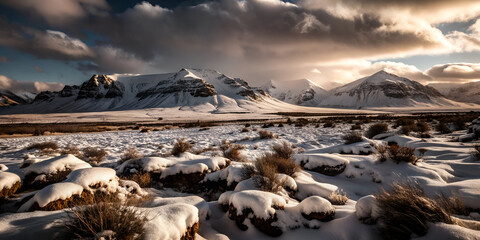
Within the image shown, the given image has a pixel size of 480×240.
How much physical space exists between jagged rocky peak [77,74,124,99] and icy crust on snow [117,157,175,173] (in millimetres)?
199020

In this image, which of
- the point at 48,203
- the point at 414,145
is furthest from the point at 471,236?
the point at 414,145

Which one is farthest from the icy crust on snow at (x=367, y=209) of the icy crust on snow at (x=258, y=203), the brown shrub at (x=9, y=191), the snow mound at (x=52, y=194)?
the brown shrub at (x=9, y=191)

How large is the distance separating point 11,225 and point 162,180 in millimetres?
3589

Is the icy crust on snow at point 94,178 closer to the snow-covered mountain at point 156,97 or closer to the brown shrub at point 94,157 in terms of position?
the brown shrub at point 94,157

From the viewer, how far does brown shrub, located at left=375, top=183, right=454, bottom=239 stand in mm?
2394

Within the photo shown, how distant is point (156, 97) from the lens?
15688 cm

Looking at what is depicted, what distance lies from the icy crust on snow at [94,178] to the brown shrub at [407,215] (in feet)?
16.1

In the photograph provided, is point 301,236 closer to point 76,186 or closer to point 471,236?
point 471,236

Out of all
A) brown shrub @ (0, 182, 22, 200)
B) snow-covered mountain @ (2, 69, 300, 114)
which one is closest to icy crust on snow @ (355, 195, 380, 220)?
brown shrub @ (0, 182, 22, 200)

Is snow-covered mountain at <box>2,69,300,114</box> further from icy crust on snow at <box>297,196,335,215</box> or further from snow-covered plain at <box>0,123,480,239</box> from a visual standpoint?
icy crust on snow at <box>297,196,335,215</box>

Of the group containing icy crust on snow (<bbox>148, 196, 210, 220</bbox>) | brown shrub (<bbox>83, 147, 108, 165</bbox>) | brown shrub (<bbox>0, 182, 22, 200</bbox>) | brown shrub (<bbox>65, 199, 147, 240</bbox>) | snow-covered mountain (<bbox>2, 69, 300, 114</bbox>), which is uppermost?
snow-covered mountain (<bbox>2, 69, 300, 114</bbox>)

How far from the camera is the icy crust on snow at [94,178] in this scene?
379 centimetres

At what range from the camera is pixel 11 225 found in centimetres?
239

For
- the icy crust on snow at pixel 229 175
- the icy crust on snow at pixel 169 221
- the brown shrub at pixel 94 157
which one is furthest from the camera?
the brown shrub at pixel 94 157
